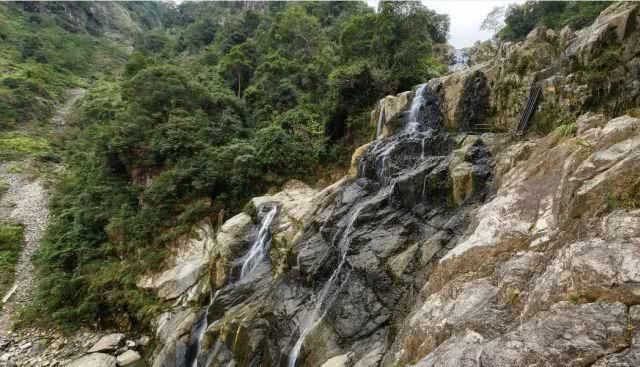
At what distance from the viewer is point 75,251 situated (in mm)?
16672

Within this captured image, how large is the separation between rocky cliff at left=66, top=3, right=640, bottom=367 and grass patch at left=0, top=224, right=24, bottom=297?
8705mm

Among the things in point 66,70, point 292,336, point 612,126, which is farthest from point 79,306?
point 66,70

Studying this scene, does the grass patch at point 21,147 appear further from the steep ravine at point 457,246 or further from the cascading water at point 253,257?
the cascading water at point 253,257

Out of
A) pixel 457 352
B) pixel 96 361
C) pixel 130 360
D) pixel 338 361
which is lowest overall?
pixel 130 360

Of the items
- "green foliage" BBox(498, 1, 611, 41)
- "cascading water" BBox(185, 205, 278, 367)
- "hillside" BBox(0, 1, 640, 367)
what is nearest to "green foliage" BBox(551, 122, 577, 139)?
"hillside" BBox(0, 1, 640, 367)

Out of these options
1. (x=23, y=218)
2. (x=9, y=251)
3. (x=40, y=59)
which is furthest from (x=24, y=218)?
(x=40, y=59)

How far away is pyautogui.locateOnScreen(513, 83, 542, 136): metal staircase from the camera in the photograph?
33.9 feet

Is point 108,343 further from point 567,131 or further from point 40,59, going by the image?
point 40,59

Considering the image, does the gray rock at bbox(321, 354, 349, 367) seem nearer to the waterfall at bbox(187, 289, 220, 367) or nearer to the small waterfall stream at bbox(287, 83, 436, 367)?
the small waterfall stream at bbox(287, 83, 436, 367)

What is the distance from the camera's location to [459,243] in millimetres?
6848

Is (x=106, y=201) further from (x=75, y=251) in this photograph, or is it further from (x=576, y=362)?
(x=576, y=362)

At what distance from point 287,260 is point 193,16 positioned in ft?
235

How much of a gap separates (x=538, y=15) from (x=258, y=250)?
Answer: 31061 millimetres

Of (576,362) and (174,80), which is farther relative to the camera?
(174,80)
